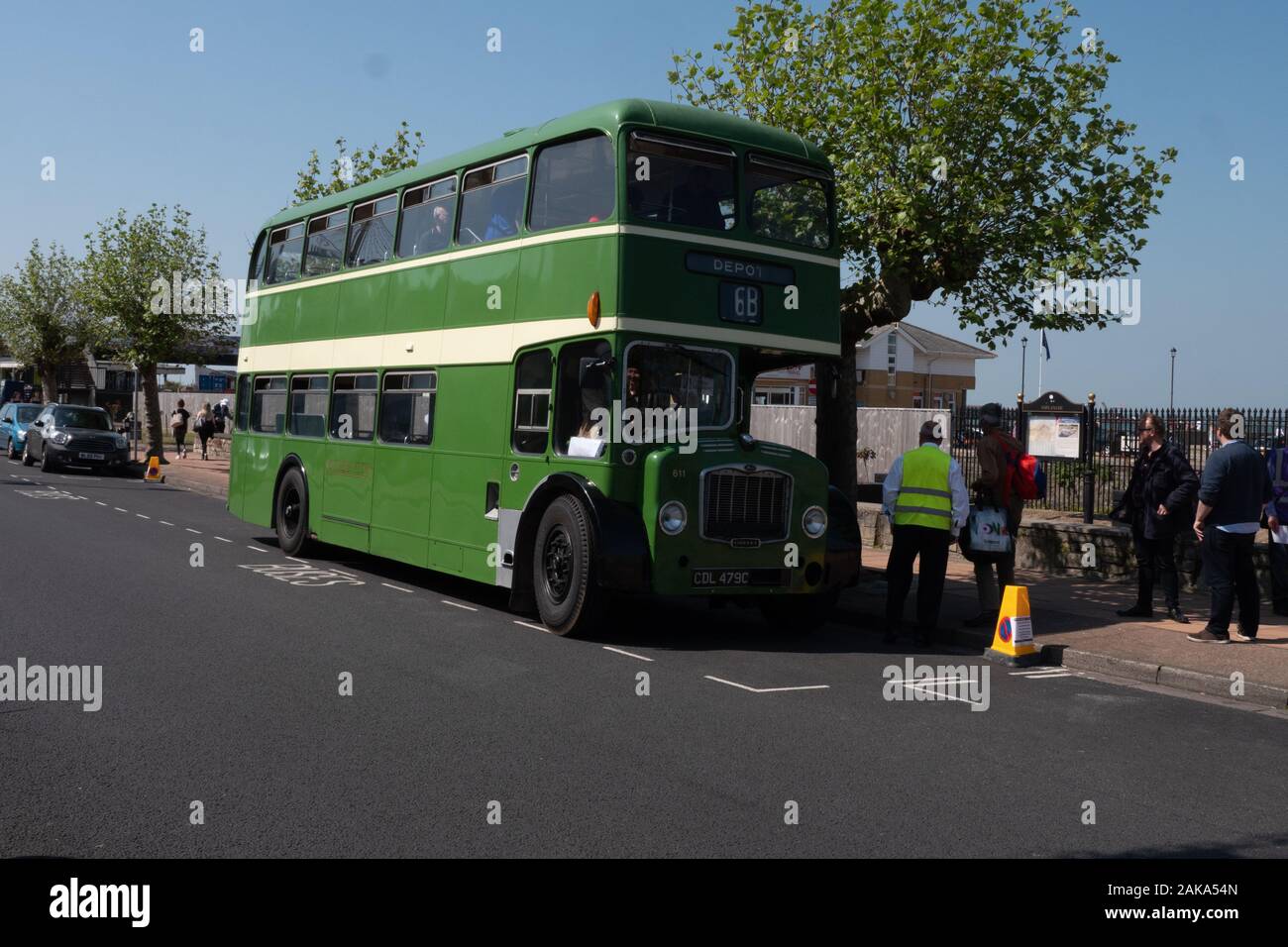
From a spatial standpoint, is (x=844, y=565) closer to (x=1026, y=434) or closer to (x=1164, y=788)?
(x=1164, y=788)

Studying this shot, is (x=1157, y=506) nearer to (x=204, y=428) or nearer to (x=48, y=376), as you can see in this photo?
(x=204, y=428)

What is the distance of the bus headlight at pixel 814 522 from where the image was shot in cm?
1023

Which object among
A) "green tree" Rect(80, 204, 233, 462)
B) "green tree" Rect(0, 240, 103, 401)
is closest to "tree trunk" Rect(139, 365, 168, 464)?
"green tree" Rect(80, 204, 233, 462)

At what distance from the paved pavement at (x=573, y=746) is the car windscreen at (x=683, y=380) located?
6.40 feet

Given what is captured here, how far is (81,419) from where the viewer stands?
32.0 metres

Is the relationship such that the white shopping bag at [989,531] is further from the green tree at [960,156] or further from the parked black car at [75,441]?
the parked black car at [75,441]

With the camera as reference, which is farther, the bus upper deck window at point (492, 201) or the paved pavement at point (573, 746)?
the bus upper deck window at point (492, 201)

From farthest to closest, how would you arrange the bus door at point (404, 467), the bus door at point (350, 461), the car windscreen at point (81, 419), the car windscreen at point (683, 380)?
the car windscreen at point (81, 419), the bus door at point (350, 461), the bus door at point (404, 467), the car windscreen at point (683, 380)

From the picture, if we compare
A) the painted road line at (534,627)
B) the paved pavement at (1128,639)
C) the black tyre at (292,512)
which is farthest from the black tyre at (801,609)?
the black tyre at (292,512)

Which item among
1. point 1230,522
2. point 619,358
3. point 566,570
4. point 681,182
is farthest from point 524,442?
point 1230,522

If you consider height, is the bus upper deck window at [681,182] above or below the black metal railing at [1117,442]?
above
